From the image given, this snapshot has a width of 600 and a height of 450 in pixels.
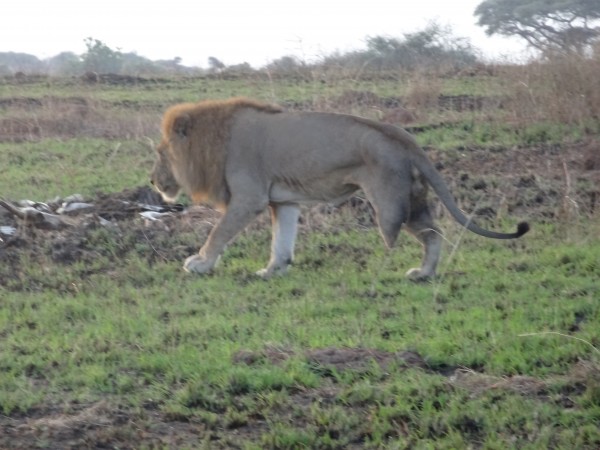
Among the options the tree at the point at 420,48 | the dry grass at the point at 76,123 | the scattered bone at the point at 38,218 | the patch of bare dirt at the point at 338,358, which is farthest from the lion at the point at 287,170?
the tree at the point at 420,48

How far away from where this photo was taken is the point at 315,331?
589cm

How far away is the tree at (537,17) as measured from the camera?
2253 cm

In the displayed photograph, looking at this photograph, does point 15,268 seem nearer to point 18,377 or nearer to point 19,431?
point 18,377

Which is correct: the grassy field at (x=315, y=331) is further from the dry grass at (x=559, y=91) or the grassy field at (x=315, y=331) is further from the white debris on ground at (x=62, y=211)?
the dry grass at (x=559, y=91)

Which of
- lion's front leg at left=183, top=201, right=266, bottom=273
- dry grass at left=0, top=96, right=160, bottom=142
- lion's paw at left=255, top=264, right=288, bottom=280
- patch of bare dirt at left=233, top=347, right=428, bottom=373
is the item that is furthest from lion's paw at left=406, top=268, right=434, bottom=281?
dry grass at left=0, top=96, right=160, bottom=142

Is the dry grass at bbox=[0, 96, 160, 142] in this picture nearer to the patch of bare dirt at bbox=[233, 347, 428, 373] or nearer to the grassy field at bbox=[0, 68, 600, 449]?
the grassy field at bbox=[0, 68, 600, 449]

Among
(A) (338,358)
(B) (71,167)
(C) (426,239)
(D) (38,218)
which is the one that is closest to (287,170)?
(C) (426,239)

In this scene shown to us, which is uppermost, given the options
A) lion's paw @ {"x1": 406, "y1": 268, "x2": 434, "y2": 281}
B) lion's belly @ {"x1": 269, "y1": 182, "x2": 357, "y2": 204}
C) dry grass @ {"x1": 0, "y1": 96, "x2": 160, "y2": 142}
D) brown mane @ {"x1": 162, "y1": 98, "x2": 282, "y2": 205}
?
brown mane @ {"x1": 162, "y1": 98, "x2": 282, "y2": 205}

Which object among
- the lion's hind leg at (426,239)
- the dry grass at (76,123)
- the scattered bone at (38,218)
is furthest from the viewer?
the dry grass at (76,123)

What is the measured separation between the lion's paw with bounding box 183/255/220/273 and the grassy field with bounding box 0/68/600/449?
151 millimetres

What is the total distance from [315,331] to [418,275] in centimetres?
149

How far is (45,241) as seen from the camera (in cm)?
827

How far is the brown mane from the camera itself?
7727 millimetres

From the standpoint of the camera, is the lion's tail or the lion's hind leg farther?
the lion's hind leg
